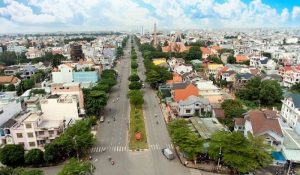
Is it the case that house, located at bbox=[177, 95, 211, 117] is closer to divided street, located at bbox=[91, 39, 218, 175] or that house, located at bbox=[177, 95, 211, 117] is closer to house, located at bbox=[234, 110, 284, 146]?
divided street, located at bbox=[91, 39, 218, 175]

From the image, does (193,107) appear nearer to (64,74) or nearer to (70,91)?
(70,91)

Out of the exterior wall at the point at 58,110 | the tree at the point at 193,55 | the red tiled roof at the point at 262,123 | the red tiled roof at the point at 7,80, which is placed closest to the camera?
the red tiled roof at the point at 262,123

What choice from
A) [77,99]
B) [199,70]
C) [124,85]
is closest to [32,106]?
[77,99]

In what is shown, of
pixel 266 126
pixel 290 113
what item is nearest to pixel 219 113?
pixel 266 126

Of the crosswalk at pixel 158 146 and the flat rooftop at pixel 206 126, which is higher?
the flat rooftop at pixel 206 126

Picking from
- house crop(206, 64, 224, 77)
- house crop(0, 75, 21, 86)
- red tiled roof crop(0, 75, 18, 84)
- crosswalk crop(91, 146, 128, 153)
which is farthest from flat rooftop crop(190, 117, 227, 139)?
red tiled roof crop(0, 75, 18, 84)

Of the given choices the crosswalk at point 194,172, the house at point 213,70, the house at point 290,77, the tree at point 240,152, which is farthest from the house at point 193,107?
the house at point 290,77

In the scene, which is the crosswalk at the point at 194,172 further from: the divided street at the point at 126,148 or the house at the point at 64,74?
the house at the point at 64,74
